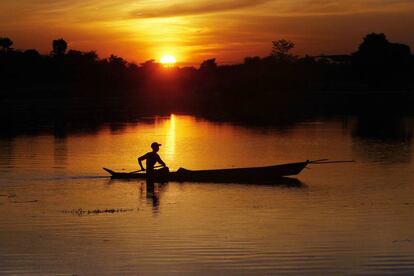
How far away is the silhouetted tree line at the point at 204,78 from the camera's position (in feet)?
323

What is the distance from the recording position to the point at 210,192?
19.7m

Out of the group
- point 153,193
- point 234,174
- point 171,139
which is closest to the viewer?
point 153,193

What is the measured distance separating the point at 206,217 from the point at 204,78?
11354cm

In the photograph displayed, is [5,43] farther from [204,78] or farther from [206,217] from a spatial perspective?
[206,217]

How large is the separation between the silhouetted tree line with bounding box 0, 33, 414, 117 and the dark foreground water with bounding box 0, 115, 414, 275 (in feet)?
220

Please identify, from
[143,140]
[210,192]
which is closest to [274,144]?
[143,140]

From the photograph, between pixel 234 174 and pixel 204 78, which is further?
pixel 204 78

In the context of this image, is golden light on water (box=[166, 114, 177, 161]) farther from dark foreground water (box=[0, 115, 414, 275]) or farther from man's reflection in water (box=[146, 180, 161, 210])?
man's reflection in water (box=[146, 180, 161, 210])

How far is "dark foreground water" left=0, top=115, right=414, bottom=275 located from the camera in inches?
484

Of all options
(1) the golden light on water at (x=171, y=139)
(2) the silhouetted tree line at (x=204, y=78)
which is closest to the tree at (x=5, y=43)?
(2) the silhouetted tree line at (x=204, y=78)

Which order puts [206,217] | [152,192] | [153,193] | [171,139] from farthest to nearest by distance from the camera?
[171,139]
[152,192]
[153,193]
[206,217]

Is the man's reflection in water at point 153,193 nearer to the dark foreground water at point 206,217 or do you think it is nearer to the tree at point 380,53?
the dark foreground water at point 206,217

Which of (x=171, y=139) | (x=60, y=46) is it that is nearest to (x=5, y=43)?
(x=60, y=46)

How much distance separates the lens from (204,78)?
424 ft
